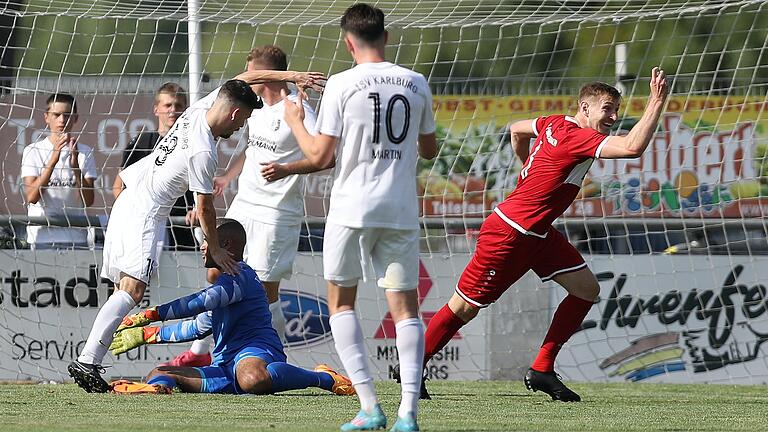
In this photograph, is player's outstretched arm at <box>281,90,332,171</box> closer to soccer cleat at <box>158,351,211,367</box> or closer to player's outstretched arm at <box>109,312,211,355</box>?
player's outstretched arm at <box>109,312,211,355</box>

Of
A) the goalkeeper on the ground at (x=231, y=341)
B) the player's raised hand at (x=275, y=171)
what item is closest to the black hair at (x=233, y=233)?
the goalkeeper on the ground at (x=231, y=341)

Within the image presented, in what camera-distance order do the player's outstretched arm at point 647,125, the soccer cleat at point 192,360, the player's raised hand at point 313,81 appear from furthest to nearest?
the soccer cleat at point 192,360 → the player's raised hand at point 313,81 → the player's outstretched arm at point 647,125

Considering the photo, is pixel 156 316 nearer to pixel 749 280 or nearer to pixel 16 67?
pixel 16 67

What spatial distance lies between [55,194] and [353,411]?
4.67 metres

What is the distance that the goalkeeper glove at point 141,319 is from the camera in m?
7.45

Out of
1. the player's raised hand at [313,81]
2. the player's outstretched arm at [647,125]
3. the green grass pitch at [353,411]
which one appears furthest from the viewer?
the player's raised hand at [313,81]

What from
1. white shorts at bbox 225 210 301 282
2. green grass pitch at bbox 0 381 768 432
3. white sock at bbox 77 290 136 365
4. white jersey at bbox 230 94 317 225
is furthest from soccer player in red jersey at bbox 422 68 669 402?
white sock at bbox 77 290 136 365

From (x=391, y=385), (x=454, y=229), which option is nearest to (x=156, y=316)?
(x=391, y=385)

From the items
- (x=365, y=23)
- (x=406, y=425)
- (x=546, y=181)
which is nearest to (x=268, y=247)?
(x=546, y=181)

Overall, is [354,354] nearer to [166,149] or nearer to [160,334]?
[160,334]

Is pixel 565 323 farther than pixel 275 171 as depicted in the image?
Yes

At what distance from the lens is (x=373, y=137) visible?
5.38 meters

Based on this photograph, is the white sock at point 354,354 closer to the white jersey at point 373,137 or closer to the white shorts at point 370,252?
the white shorts at point 370,252

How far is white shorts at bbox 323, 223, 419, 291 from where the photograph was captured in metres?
5.43
